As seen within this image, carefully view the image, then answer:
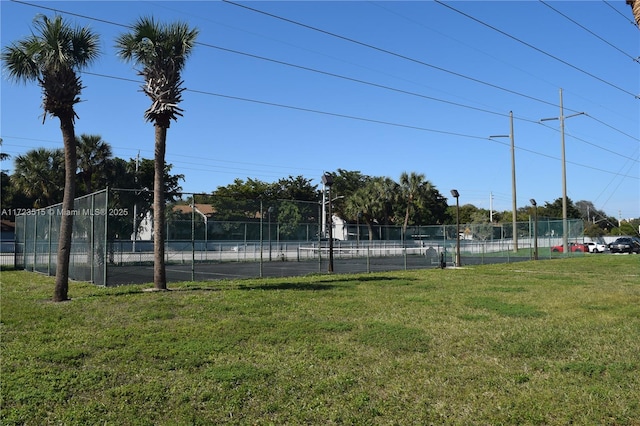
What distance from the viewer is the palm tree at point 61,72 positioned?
11.1 metres

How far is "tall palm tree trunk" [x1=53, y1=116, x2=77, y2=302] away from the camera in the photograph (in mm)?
11141

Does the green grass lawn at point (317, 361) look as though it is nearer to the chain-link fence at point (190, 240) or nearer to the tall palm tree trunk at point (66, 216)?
the tall palm tree trunk at point (66, 216)

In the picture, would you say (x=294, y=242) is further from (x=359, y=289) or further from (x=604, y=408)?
(x=604, y=408)

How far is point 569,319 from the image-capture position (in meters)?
9.27

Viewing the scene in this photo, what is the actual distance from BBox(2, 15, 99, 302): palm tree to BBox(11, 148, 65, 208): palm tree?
85.9 feet

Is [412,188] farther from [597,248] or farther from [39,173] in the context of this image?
[39,173]

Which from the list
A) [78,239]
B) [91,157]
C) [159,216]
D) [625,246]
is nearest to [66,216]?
[159,216]

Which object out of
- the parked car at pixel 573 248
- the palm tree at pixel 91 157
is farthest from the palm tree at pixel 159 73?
the parked car at pixel 573 248

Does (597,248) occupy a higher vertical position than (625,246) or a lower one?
lower

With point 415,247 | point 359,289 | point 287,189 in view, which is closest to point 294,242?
point 359,289

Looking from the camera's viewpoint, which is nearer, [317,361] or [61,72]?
[317,361]

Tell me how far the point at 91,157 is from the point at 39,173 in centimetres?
392

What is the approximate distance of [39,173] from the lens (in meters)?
34.8

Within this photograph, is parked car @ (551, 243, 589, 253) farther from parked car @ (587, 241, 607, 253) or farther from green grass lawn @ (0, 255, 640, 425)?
green grass lawn @ (0, 255, 640, 425)
